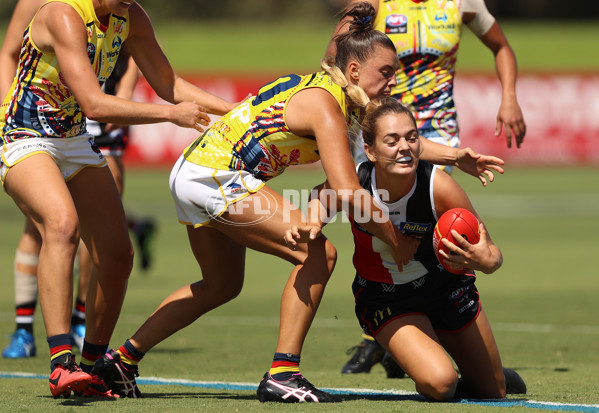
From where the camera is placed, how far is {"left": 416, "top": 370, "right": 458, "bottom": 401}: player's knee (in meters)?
5.28

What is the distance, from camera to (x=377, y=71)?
547cm

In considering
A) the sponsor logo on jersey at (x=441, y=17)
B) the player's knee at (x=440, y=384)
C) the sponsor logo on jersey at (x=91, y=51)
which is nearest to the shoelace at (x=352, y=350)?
the player's knee at (x=440, y=384)

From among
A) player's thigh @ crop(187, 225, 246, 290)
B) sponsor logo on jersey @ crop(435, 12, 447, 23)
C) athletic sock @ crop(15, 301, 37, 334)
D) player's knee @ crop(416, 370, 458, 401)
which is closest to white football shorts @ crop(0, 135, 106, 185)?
player's thigh @ crop(187, 225, 246, 290)

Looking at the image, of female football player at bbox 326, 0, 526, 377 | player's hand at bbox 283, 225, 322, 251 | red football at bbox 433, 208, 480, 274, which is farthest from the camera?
female football player at bbox 326, 0, 526, 377

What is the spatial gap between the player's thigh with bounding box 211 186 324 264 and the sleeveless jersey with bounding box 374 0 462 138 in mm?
2096

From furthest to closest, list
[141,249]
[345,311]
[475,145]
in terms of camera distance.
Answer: [475,145] → [141,249] → [345,311]

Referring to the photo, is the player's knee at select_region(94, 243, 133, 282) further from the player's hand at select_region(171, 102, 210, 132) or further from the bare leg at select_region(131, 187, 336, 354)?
the player's hand at select_region(171, 102, 210, 132)

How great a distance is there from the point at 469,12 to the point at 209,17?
53985mm

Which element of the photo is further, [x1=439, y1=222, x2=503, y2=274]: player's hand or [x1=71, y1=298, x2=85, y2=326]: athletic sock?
[x1=71, y1=298, x2=85, y2=326]: athletic sock

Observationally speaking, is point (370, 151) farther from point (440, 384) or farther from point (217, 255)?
point (440, 384)

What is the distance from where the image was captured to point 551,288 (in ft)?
36.6

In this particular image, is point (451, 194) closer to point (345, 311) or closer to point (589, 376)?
point (589, 376)

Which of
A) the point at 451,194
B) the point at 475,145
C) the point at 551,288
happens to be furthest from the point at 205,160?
the point at 475,145

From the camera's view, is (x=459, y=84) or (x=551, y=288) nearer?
(x=551, y=288)
